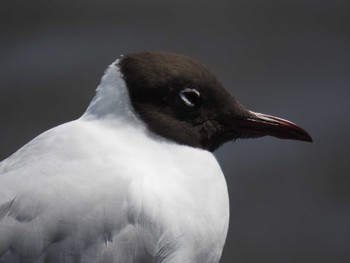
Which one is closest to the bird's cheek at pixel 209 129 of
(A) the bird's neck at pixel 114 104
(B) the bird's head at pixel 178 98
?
(B) the bird's head at pixel 178 98

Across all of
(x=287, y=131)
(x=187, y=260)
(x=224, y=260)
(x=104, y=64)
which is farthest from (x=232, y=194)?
(x=187, y=260)

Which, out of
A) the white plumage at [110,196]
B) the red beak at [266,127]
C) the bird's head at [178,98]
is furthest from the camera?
A: the red beak at [266,127]

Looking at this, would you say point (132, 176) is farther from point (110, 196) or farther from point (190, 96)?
point (190, 96)

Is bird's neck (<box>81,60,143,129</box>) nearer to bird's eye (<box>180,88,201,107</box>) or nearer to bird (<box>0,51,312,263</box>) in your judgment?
bird (<box>0,51,312,263</box>)

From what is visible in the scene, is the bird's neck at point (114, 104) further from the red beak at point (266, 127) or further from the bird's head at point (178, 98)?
the red beak at point (266, 127)

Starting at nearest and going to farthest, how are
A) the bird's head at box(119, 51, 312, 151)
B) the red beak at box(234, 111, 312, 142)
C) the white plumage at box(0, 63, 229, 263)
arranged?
the white plumage at box(0, 63, 229, 263)
the bird's head at box(119, 51, 312, 151)
the red beak at box(234, 111, 312, 142)

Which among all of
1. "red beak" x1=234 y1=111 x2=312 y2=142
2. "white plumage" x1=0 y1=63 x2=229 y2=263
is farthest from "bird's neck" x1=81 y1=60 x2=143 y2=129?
"red beak" x1=234 y1=111 x2=312 y2=142

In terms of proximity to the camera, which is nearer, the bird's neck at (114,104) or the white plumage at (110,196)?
the white plumage at (110,196)
